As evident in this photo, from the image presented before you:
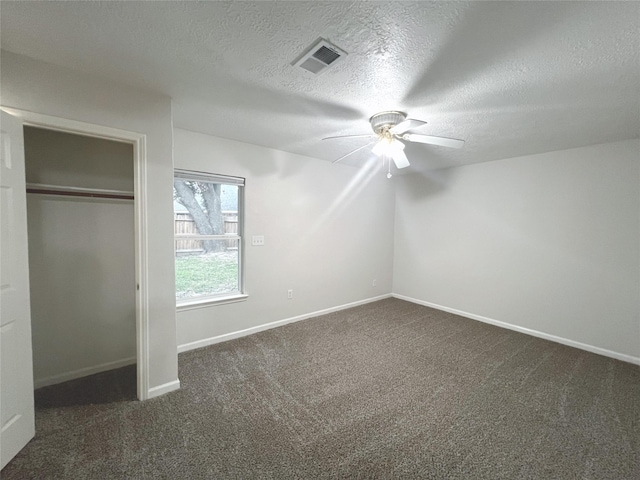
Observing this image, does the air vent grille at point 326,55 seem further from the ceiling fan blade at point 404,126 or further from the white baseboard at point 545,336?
the white baseboard at point 545,336

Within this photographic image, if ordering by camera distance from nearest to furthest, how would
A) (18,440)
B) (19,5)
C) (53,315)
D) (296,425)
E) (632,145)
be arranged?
1. (19,5)
2. (18,440)
3. (296,425)
4. (53,315)
5. (632,145)

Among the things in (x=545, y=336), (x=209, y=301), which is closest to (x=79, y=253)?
(x=209, y=301)

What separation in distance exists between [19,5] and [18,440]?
7.68 ft

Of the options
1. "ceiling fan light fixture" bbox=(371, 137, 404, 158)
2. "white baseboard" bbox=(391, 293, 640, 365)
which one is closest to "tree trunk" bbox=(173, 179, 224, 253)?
"ceiling fan light fixture" bbox=(371, 137, 404, 158)

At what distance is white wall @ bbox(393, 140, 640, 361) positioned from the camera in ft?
8.92

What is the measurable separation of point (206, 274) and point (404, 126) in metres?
2.71

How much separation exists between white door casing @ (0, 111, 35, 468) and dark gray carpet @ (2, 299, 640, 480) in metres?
0.19

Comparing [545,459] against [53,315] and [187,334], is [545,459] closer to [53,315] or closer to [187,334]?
[187,334]

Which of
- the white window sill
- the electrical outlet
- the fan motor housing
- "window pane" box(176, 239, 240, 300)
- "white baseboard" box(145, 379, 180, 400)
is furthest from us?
the electrical outlet

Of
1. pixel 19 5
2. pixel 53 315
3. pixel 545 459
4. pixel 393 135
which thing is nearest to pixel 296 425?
pixel 545 459

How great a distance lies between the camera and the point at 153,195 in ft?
6.45

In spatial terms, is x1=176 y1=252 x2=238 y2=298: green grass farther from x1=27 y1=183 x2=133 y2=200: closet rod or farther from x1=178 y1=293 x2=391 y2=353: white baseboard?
x1=27 y1=183 x2=133 y2=200: closet rod

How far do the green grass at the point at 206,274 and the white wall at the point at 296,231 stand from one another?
211mm

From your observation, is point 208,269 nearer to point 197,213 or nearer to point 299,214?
point 197,213
